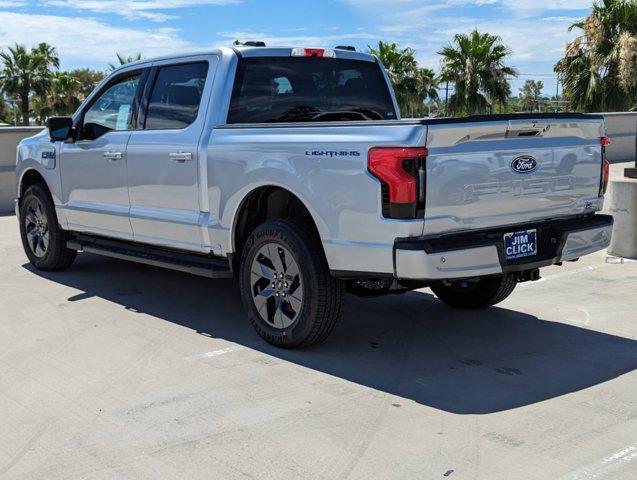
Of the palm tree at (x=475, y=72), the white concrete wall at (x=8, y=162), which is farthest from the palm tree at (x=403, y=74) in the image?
the white concrete wall at (x=8, y=162)

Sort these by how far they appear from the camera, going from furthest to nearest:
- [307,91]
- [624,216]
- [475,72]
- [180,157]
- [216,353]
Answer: [475,72], [624,216], [307,91], [180,157], [216,353]

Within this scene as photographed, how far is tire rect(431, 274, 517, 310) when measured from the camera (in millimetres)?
6066

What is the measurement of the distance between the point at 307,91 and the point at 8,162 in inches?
342

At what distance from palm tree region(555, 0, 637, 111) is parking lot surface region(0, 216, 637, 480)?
1011 inches

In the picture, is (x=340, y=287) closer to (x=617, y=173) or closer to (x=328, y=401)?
(x=328, y=401)

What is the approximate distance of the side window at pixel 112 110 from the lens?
663cm

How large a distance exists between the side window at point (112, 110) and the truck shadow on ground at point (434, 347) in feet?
4.68

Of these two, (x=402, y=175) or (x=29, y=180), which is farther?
(x=29, y=180)

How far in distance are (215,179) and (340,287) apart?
1221 millimetres

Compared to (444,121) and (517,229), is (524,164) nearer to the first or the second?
(517,229)

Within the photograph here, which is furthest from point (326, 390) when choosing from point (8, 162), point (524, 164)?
point (8, 162)

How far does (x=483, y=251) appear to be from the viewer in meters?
4.62

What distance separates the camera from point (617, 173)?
59.1ft

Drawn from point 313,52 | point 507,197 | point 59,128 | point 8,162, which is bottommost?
point 8,162
